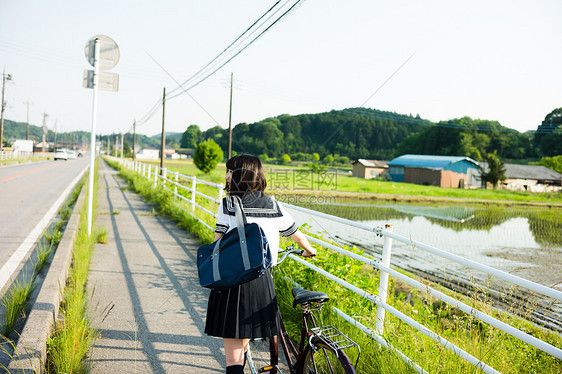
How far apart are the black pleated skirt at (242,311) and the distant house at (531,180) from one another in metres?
→ 61.1

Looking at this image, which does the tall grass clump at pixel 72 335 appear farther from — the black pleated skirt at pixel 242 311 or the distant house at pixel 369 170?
the distant house at pixel 369 170

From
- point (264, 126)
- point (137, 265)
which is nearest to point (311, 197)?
point (137, 265)

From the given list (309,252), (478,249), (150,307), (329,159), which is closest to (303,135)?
(329,159)

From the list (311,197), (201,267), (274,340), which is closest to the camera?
(201,267)

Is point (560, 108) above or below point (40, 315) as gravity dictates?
above

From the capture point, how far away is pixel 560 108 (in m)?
87.2

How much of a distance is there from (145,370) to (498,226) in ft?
70.1

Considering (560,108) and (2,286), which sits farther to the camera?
(560,108)

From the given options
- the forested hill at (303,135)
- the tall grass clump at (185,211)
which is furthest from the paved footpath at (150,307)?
the forested hill at (303,135)

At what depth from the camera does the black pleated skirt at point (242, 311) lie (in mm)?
2252

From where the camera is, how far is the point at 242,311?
7.42 feet

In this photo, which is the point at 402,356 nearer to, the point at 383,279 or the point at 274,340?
the point at 383,279

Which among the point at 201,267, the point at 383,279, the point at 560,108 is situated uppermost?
the point at 560,108

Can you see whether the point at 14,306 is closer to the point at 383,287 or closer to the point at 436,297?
the point at 383,287
